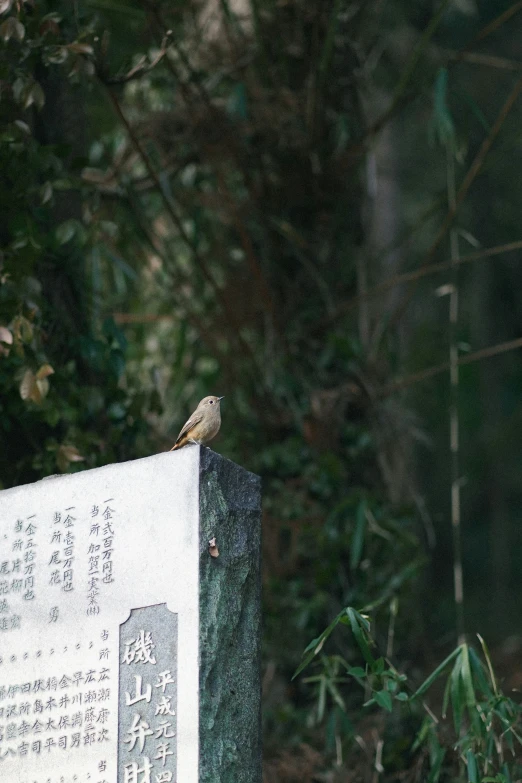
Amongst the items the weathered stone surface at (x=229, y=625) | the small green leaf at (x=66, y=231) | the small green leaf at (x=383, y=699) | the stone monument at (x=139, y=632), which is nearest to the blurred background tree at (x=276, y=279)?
the small green leaf at (x=66, y=231)

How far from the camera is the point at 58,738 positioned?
2994mm

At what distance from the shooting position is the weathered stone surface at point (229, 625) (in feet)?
9.19

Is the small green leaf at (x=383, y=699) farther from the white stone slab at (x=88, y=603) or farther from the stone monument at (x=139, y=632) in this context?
the white stone slab at (x=88, y=603)

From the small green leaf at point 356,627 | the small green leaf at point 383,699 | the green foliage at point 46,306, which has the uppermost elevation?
the green foliage at point 46,306

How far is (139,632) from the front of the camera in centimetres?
294

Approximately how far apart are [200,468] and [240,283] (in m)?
3.18

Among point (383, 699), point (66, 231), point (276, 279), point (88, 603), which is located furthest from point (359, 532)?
point (88, 603)

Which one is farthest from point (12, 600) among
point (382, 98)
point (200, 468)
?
point (382, 98)

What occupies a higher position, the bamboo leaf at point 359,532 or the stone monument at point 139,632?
the bamboo leaf at point 359,532

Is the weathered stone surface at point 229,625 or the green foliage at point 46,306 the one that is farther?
the green foliage at point 46,306

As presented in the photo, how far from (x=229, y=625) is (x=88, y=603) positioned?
0.44m

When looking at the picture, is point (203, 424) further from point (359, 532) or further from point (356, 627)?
point (359, 532)

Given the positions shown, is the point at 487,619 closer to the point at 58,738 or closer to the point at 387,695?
the point at 387,695

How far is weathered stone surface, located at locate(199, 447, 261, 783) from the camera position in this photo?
2.80 metres
